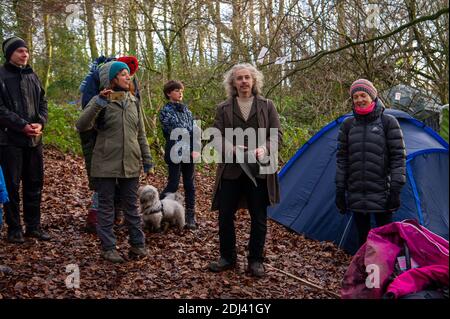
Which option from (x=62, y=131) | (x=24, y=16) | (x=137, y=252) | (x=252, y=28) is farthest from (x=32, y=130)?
(x=252, y=28)

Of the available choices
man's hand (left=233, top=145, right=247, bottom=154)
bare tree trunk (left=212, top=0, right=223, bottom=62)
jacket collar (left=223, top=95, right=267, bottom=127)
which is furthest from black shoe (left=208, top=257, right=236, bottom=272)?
bare tree trunk (left=212, top=0, right=223, bottom=62)

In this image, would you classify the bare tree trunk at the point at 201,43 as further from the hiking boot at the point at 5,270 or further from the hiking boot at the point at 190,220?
the hiking boot at the point at 5,270

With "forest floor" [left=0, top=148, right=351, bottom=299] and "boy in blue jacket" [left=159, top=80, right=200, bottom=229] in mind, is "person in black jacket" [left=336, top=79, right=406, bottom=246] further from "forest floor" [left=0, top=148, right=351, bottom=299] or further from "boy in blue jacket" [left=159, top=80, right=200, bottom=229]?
"boy in blue jacket" [left=159, top=80, right=200, bottom=229]

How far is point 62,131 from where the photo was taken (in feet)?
35.2

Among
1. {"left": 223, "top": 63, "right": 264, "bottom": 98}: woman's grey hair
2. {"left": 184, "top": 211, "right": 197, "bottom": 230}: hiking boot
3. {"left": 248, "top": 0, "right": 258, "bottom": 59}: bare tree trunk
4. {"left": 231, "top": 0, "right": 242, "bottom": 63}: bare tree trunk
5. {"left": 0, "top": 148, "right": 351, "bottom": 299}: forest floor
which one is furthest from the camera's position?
{"left": 231, "top": 0, "right": 242, "bottom": 63}: bare tree trunk

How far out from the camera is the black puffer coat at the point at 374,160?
188 inches

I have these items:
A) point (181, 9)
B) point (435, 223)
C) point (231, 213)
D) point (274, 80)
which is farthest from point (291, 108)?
point (231, 213)

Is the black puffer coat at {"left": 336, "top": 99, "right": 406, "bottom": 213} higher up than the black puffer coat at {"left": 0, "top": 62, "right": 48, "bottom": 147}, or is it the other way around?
the black puffer coat at {"left": 0, "top": 62, "right": 48, "bottom": 147}

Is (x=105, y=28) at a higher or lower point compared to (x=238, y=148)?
higher

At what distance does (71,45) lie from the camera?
14.4 metres

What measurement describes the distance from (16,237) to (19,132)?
1.09 meters

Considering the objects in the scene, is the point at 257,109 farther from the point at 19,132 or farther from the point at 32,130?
the point at 19,132

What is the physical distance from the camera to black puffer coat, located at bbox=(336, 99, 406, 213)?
478 cm

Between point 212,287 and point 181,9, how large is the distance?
716cm
